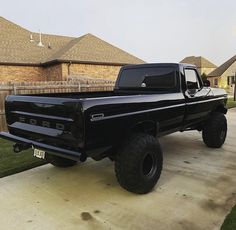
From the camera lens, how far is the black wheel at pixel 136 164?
389 cm

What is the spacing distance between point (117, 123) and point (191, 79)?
2.77 metres

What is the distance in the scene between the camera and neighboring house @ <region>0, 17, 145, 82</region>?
56.5 feet

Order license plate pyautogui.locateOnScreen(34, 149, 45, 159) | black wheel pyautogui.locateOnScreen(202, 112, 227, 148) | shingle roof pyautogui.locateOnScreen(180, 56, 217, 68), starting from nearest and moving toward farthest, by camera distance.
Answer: license plate pyautogui.locateOnScreen(34, 149, 45, 159), black wheel pyautogui.locateOnScreen(202, 112, 227, 148), shingle roof pyautogui.locateOnScreen(180, 56, 217, 68)

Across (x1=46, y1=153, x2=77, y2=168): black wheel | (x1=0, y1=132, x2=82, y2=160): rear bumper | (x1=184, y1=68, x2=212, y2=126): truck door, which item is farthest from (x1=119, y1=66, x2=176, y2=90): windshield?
(x1=0, y1=132, x2=82, y2=160): rear bumper

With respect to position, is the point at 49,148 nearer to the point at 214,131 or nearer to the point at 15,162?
the point at 15,162

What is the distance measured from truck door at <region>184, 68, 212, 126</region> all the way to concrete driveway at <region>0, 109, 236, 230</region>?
94 cm

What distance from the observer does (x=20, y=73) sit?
17.4 m

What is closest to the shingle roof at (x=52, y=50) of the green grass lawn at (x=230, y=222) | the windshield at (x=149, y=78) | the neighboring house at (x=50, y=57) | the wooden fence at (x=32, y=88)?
the neighboring house at (x=50, y=57)

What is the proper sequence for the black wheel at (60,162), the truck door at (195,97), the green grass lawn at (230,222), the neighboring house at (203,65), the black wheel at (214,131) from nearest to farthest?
the green grass lawn at (230,222)
the black wheel at (60,162)
the truck door at (195,97)
the black wheel at (214,131)
the neighboring house at (203,65)

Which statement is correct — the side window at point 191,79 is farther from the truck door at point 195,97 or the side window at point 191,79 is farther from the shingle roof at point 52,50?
the shingle roof at point 52,50

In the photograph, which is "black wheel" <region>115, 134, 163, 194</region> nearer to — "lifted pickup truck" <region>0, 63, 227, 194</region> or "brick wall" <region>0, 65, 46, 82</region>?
"lifted pickup truck" <region>0, 63, 227, 194</region>

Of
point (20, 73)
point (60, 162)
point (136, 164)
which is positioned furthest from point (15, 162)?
point (20, 73)

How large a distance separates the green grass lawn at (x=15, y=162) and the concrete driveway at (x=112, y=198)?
0.21 meters


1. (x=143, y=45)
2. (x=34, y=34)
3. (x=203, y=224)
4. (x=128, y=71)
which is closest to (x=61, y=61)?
(x=34, y=34)
